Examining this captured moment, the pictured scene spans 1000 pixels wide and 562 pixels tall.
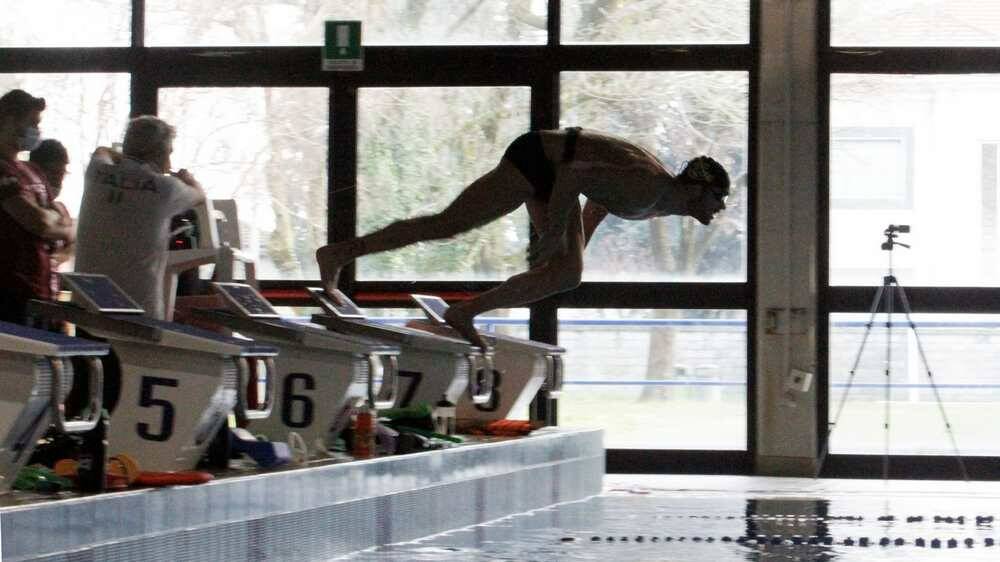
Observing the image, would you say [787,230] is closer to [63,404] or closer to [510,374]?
[510,374]

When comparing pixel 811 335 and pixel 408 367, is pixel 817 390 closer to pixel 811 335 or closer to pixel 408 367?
pixel 811 335

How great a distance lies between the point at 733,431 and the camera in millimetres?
11727

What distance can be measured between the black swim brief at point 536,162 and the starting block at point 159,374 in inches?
69.7

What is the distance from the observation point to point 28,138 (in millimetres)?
5996

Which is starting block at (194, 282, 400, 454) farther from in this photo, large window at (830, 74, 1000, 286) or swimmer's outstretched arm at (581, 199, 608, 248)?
large window at (830, 74, 1000, 286)

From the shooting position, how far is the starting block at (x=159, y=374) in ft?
17.3

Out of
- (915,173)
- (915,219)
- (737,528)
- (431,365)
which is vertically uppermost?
(915,173)

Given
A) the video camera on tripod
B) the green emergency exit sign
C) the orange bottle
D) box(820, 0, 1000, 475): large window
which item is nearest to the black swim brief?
the orange bottle

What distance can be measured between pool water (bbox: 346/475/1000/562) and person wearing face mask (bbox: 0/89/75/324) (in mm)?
1574

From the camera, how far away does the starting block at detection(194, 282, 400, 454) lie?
6.48 metres

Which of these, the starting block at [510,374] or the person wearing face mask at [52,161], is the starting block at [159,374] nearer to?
the person wearing face mask at [52,161]

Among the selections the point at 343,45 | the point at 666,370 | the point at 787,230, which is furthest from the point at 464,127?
the point at 787,230

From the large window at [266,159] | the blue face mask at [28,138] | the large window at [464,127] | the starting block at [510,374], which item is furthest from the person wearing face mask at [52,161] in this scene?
the large window at [266,159]

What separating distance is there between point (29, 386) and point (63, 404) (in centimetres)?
11
